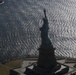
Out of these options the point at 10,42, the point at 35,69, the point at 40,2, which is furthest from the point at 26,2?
the point at 35,69

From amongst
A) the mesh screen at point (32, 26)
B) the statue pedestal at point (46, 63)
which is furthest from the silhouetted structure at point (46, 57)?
the mesh screen at point (32, 26)

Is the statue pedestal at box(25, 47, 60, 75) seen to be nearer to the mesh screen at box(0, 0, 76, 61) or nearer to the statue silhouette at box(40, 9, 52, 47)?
the statue silhouette at box(40, 9, 52, 47)

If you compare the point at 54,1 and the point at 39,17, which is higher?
the point at 54,1

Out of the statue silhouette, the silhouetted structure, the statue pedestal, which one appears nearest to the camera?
the statue silhouette

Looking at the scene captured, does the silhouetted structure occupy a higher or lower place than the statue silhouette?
lower

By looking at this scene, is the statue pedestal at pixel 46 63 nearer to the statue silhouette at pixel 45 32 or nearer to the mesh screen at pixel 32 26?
the statue silhouette at pixel 45 32

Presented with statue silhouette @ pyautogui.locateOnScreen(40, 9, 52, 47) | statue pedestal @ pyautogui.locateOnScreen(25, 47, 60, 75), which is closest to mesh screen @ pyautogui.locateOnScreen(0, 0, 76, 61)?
statue pedestal @ pyautogui.locateOnScreen(25, 47, 60, 75)

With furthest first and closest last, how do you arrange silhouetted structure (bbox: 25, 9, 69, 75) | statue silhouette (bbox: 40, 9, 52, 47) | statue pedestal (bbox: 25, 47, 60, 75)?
statue pedestal (bbox: 25, 47, 60, 75)
silhouetted structure (bbox: 25, 9, 69, 75)
statue silhouette (bbox: 40, 9, 52, 47)

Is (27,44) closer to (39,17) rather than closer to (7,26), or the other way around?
(7,26)
